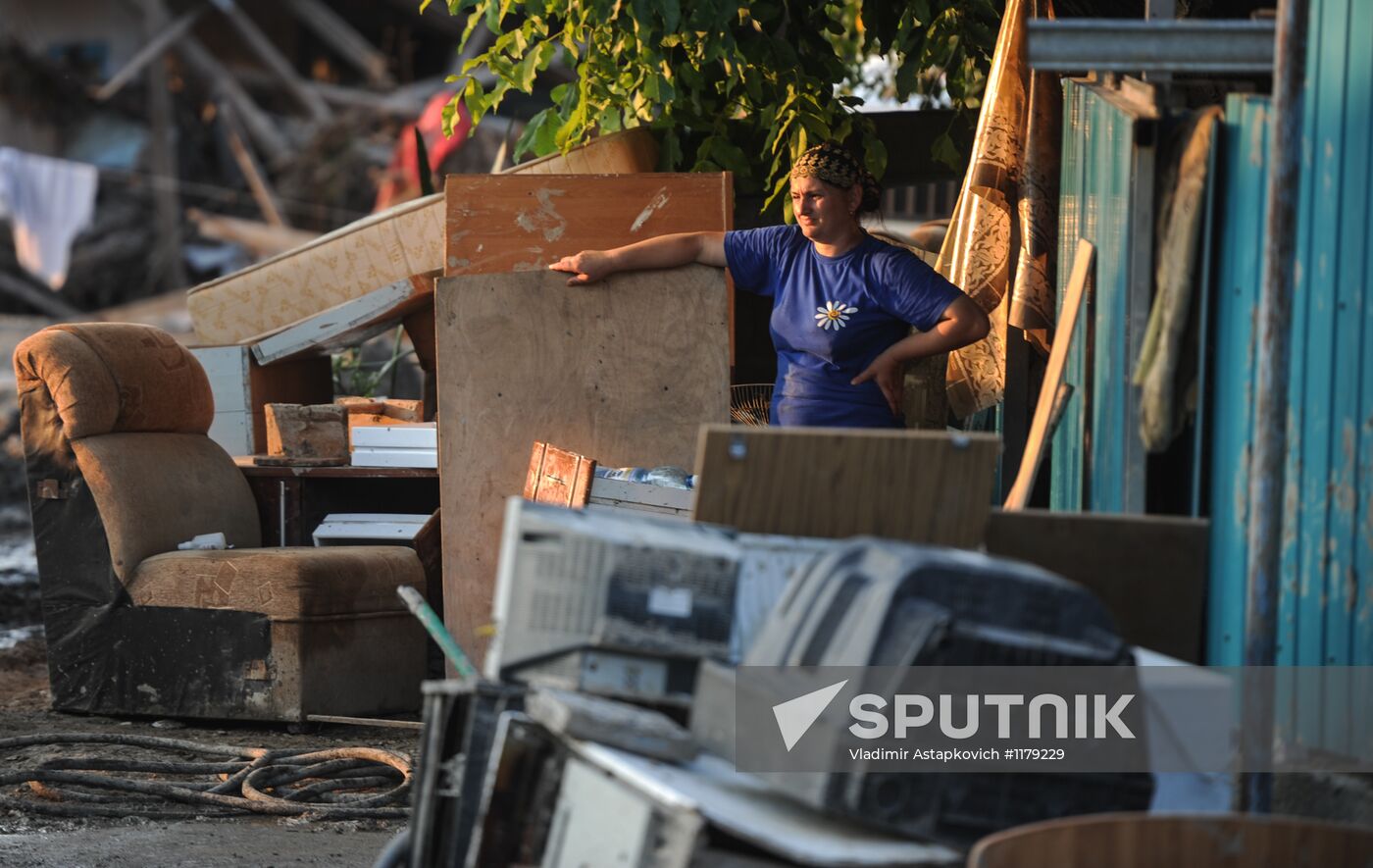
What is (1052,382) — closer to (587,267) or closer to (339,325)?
(587,267)

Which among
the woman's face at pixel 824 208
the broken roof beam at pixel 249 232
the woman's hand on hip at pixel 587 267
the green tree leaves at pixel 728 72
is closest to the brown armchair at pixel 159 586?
the woman's hand on hip at pixel 587 267

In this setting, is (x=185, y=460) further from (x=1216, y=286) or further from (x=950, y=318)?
(x=1216, y=286)

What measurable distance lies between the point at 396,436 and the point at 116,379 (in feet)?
3.91

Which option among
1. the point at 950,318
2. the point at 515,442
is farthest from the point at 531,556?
the point at 515,442

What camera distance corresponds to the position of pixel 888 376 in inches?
213

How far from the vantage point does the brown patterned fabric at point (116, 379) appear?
675 centimetres

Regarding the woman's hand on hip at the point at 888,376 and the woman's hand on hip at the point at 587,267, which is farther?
the woman's hand on hip at the point at 587,267

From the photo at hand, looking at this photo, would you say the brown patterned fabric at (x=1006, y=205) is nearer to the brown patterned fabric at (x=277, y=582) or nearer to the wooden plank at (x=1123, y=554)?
the wooden plank at (x=1123, y=554)

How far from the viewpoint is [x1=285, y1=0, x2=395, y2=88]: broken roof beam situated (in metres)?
21.2

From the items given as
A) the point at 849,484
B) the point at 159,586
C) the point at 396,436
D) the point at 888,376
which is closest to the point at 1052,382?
the point at 888,376

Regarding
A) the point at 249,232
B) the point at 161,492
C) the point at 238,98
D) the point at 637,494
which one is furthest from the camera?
the point at 238,98

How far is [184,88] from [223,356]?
14.1m

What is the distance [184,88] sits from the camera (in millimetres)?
20859

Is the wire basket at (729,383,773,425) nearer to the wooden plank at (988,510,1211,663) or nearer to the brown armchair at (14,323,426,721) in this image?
the brown armchair at (14,323,426,721)
